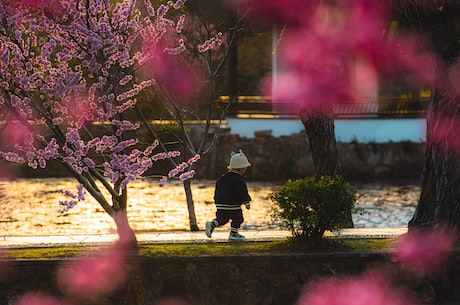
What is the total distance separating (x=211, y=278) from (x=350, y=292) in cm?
156

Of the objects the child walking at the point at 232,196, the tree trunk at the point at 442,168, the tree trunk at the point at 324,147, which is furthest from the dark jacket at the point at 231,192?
the tree trunk at the point at 324,147

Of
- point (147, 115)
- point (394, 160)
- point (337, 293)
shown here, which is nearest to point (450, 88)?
point (337, 293)

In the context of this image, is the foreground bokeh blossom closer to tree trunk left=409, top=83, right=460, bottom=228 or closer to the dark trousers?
tree trunk left=409, top=83, right=460, bottom=228

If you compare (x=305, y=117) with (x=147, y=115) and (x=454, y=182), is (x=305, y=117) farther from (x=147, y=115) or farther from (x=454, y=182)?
(x=147, y=115)

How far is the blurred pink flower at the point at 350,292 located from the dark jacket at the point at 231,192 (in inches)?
71.1

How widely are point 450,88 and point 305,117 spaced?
328 centimetres

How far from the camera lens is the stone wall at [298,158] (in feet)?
104

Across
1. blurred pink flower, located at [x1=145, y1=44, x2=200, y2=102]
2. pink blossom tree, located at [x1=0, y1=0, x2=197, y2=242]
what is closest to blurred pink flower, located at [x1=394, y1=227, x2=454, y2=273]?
pink blossom tree, located at [x1=0, y1=0, x2=197, y2=242]

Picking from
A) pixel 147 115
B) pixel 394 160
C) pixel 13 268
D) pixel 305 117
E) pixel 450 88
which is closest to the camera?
pixel 13 268

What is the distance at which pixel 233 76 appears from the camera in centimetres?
3406

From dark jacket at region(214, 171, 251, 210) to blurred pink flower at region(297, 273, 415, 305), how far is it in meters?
1.80

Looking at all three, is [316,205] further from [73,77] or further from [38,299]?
[38,299]

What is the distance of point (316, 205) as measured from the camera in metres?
10.7

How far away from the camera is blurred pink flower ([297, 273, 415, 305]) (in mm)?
10359
